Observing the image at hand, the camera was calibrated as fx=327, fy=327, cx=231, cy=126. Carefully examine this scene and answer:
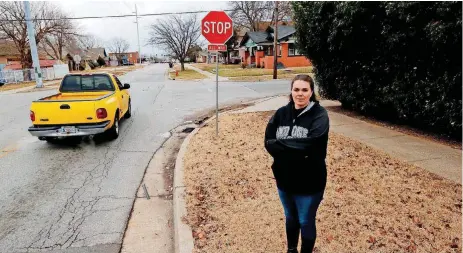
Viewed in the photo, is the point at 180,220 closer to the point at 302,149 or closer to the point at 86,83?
the point at 302,149

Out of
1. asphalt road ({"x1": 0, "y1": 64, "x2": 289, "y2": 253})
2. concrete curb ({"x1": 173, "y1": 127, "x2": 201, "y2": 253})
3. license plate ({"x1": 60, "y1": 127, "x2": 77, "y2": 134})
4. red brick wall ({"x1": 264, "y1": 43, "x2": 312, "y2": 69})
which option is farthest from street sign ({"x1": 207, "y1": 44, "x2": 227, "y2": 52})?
red brick wall ({"x1": 264, "y1": 43, "x2": 312, "y2": 69})

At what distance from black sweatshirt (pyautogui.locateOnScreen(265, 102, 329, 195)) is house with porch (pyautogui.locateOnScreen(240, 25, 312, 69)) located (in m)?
32.5

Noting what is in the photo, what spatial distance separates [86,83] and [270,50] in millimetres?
34931

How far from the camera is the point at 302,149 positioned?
8.43 feet

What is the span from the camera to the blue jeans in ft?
8.98

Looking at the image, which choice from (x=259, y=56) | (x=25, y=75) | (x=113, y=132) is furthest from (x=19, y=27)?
(x=113, y=132)

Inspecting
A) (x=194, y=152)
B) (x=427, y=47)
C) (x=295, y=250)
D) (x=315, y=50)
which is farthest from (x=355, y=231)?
(x=315, y=50)

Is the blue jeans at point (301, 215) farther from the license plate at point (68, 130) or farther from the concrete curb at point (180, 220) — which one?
the license plate at point (68, 130)

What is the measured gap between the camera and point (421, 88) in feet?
22.8

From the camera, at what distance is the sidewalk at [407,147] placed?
5328 mm

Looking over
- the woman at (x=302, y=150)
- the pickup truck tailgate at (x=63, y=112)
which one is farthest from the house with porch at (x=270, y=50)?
the woman at (x=302, y=150)

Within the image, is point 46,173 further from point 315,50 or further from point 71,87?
point 315,50

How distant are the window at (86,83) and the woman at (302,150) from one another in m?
7.71

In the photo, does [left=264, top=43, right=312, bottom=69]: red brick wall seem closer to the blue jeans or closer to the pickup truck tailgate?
the pickup truck tailgate
